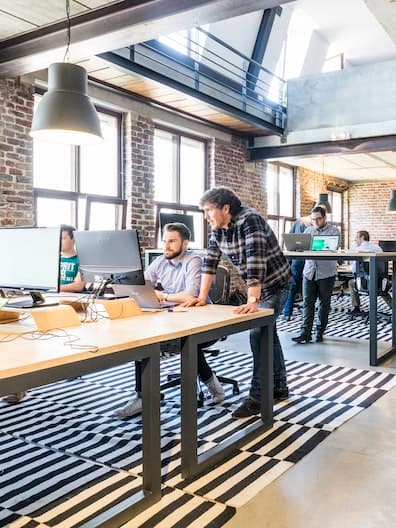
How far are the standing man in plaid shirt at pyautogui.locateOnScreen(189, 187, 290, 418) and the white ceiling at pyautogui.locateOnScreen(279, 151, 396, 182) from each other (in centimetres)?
610

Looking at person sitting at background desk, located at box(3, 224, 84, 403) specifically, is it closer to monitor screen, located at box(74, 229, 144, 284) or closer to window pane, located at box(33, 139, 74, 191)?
monitor screen, located at box(74, 229, 144, 284)

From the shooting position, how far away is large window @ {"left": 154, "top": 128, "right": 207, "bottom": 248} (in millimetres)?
7164

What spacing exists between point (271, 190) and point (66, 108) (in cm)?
751

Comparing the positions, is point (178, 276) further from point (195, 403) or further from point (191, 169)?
point (191, 169)

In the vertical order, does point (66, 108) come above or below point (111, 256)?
above

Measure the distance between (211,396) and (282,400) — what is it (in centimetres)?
48

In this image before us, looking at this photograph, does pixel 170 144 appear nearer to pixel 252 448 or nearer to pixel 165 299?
pixel 165 299

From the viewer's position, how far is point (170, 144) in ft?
24.2

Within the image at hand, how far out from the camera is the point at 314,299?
546 centimetres

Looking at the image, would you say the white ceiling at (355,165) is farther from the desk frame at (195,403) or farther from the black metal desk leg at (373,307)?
the desk frame at (195,403)

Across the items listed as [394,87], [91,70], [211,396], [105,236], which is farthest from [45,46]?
[394,87]

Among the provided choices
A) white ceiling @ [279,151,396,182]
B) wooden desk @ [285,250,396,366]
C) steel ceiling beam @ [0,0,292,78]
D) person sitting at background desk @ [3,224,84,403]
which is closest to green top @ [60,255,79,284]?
person sitting at background desk @ [3,224,84,403]

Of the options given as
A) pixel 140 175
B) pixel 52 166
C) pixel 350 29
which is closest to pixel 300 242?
pixel 140 175

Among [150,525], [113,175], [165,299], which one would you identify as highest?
[113,175]
